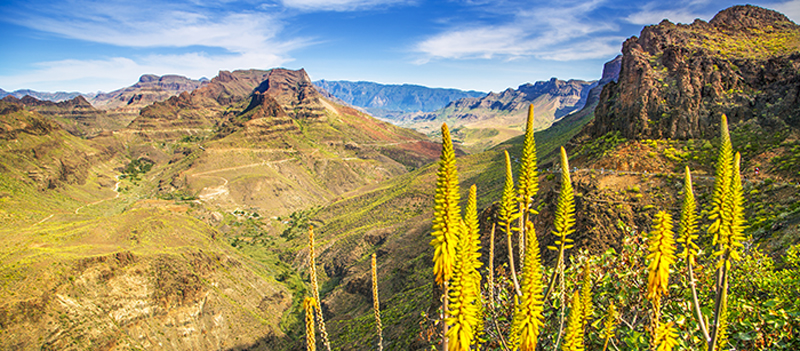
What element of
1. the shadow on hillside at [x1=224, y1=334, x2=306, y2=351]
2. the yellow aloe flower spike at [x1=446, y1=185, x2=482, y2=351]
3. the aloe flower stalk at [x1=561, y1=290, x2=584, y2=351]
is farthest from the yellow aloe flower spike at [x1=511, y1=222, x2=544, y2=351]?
the shadow on hillside at [x1=224, y1=334, x2=306, y2=351]

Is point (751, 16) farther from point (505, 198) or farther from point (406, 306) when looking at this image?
point (505, 198)

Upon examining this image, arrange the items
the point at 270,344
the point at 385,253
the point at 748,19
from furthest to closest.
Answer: the point at 385,253 < the point at 270,344 < the point at 748,19

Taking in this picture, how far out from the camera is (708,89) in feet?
117

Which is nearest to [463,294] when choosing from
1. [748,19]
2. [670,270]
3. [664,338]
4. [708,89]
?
[664,338]

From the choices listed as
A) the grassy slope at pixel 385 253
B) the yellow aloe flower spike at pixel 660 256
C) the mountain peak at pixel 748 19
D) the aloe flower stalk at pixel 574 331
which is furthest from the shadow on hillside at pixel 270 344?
the mountain peak at pixel 748 19

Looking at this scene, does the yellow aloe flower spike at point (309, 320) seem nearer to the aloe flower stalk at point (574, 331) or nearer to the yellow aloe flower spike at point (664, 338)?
the aloe flower stalk at point (574, 331)

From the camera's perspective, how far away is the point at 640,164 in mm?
30594

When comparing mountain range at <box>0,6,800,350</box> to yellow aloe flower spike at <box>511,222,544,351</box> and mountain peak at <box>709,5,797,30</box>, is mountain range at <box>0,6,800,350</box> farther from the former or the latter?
yellow aloe flower spike at <box>511,222,544,351</box>

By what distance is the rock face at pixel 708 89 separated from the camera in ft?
106

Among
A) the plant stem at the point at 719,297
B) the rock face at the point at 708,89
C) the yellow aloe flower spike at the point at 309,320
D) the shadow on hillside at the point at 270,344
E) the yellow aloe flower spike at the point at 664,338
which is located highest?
the rock face at the point at 708,89

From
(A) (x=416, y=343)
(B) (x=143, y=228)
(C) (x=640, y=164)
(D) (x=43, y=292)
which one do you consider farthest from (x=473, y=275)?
(B) (x=143, y=228)

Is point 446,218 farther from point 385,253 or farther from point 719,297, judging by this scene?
point 385,253

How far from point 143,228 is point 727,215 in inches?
3400

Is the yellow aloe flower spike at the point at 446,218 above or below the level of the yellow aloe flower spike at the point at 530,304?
above
